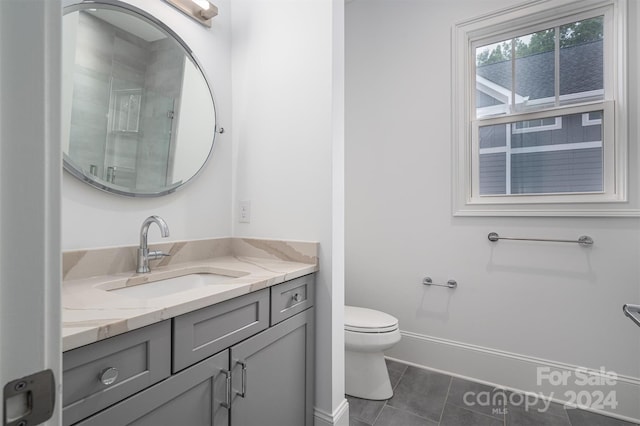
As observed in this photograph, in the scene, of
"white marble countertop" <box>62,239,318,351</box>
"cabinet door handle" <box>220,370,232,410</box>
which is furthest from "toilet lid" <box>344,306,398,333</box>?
"cabinet door handle" <box>220,370,232,410</box>

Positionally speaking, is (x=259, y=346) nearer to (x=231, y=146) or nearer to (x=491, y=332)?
(x=231, y=146)

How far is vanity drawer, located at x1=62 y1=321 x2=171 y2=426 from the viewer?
63 cm

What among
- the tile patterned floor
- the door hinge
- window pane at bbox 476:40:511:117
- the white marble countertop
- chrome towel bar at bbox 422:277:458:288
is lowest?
the tile patterned floor

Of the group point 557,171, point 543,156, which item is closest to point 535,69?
Answer: point 543,156

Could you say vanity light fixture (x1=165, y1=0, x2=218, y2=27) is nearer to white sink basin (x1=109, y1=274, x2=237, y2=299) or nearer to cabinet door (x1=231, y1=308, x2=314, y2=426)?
white sink basin (x1=109, y1=274, x2=237, y2=299)

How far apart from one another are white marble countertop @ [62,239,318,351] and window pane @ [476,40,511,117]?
61.7 inches

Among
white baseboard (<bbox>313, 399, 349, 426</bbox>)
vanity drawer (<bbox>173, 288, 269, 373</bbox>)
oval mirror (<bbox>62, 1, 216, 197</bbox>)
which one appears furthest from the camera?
white baseboard (<bbox>313, 399, 349, 426</bbox>)

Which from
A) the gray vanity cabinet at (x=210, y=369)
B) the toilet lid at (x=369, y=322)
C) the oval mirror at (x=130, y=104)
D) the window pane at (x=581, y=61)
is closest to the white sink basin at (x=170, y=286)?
the gray vanity cabinet at (x=210, y=369)

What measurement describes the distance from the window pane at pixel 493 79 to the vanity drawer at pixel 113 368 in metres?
2.20

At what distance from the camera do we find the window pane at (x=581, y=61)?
177 cm

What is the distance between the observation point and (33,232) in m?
0.29

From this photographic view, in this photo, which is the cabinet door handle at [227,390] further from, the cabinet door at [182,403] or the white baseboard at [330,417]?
the white baseboard at [330,417]

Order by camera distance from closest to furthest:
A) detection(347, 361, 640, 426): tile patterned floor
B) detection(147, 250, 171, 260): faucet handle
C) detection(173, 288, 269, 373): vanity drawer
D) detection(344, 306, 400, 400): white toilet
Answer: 1. detection(173, 288, 269, 373): vanity drawer
2. detection(147, 250, 171, 260): faucet handle
3. detection(347, 361, 640, 426): tile patterned floor
4. detection(344, 306, 400, 400): white toilet

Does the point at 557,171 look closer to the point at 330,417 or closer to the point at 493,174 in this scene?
the point at 493,174
